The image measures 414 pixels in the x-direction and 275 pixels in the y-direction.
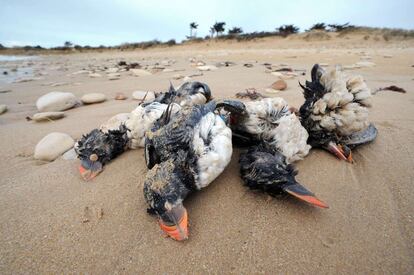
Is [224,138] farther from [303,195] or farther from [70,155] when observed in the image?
[70,155]

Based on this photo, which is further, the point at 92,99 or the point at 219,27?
the point at 219,27

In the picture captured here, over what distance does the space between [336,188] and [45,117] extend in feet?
11.8

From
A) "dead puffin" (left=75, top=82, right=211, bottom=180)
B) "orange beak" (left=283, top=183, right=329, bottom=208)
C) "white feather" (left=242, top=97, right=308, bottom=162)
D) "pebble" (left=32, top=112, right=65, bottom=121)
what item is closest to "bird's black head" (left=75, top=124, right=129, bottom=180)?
"dead puffin" (left=75, top=82, right=211, bottom=180)

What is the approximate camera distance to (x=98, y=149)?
1.91 meters

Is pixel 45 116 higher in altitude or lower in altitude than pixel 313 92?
lower

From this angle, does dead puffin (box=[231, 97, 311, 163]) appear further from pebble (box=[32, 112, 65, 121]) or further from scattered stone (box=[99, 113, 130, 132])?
pebble (box=[32, 112, 65, 121])

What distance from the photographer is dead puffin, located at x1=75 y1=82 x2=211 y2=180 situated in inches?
73.1

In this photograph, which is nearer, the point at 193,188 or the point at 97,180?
the point at 193,188

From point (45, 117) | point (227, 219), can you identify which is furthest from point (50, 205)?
point (45, 117)

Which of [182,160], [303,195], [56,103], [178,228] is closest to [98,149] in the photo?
[182,160]

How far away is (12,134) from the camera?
9.00 feet

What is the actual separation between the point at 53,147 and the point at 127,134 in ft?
2.70

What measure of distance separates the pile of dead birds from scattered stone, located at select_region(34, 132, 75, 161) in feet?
1.52

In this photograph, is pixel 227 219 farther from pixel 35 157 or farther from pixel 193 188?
pixel 35 157
